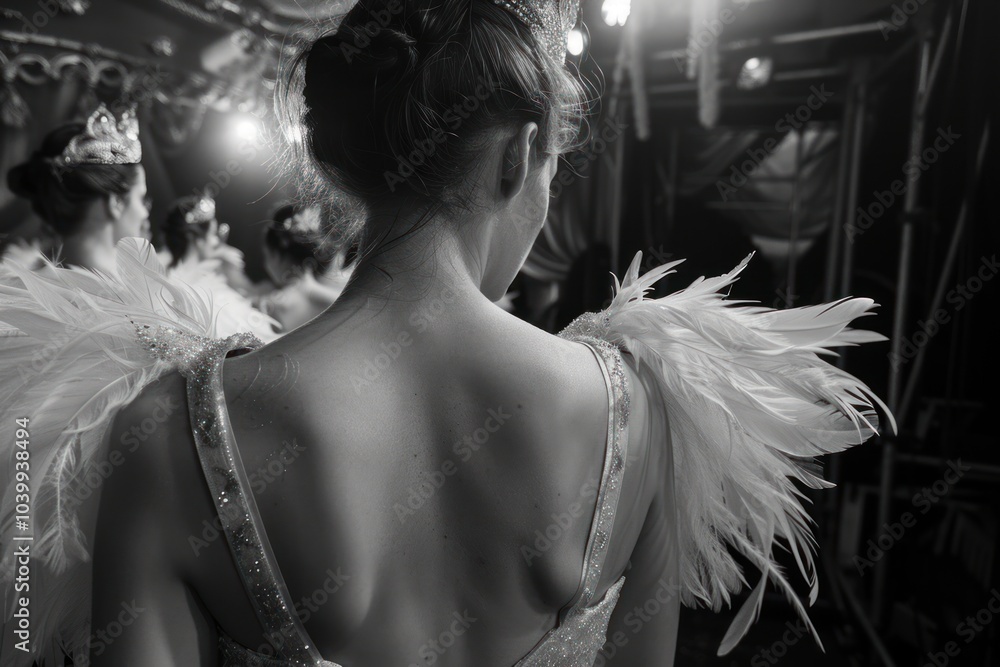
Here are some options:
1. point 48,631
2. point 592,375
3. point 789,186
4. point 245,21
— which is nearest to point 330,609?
point 592,375

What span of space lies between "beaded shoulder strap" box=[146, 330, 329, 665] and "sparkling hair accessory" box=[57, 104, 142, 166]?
1850mm

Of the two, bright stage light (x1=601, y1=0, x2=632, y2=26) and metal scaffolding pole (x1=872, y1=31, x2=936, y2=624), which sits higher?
bright stage light (x1=601, y1=0, x2=632, y2=26)

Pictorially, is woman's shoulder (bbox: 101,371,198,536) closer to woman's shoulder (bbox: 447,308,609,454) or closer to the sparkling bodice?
the sparkling bodice

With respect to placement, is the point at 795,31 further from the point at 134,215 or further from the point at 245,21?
the point at 134,215

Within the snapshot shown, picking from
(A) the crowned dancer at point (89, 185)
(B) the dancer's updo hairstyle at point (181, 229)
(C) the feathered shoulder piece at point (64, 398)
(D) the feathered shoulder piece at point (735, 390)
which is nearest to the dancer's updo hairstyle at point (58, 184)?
(A) the crowned dancer at point (89, 185)

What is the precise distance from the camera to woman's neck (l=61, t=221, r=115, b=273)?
2092 millimetres

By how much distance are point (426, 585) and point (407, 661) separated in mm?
65

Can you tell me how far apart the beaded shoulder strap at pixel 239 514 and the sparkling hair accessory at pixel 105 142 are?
1.85 meters

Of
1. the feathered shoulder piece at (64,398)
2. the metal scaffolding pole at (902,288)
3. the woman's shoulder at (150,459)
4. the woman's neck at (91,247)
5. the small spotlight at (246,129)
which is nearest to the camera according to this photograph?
the woman's shoulder at (150,459)

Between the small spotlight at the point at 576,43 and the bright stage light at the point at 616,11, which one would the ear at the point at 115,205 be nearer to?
the small spotlight at the point at 576,43

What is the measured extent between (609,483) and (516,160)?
0.31m

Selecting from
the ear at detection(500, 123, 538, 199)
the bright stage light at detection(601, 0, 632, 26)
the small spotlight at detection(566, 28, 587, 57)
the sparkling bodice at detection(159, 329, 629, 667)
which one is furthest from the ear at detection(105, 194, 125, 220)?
the ear at detection(500, 123, 538, 199)

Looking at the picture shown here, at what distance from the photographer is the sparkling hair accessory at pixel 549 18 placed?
67cm

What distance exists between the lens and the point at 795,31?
83.3 inches
